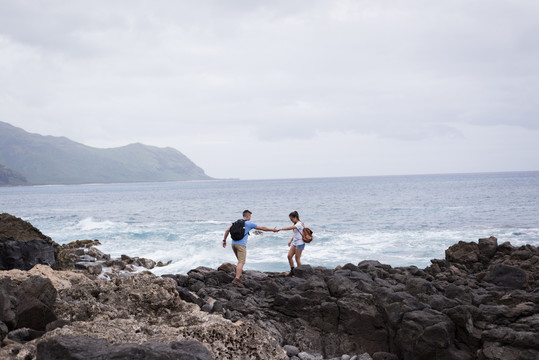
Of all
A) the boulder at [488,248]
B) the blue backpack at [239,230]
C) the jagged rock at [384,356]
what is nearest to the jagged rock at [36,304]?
the jagged rock at [384,356]

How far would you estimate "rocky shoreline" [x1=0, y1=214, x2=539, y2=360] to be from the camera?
17.0 feet

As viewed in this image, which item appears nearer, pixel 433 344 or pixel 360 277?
pixel 433 344

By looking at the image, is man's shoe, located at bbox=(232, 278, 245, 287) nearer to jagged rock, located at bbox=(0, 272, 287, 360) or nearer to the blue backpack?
the blue backpack

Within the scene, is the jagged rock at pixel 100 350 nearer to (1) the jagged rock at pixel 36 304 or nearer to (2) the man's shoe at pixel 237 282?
(1) the jagged rock at pixel 36 304

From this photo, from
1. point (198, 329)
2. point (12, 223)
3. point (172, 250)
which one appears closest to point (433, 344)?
point (198, 329)

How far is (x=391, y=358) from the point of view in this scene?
8.03 metres

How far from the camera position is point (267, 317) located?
9406 millimetres

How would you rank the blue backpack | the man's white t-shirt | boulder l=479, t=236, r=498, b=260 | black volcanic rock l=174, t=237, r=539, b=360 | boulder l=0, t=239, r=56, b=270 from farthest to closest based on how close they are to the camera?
boulder l=479, t=236, r=498, b=260 → boulder l=0, t=239, r=56, b=270 → the man's white t-shirt → the blue backpack → black volcanic rock l=174, t=237, r=539, b=360

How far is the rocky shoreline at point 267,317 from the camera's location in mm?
5191

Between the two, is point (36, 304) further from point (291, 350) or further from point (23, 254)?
point (23, 254)

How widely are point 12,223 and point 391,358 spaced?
13995 millimetres

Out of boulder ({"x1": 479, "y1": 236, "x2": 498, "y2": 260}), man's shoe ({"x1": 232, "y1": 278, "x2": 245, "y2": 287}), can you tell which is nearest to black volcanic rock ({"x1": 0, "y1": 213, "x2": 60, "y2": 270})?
man's shoe ({"x1": 232, "y1": 278, "x2": 245, "y2": 287})

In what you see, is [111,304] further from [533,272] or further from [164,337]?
[533,272]

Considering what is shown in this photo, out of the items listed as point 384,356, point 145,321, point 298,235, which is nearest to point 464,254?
point 298,235
